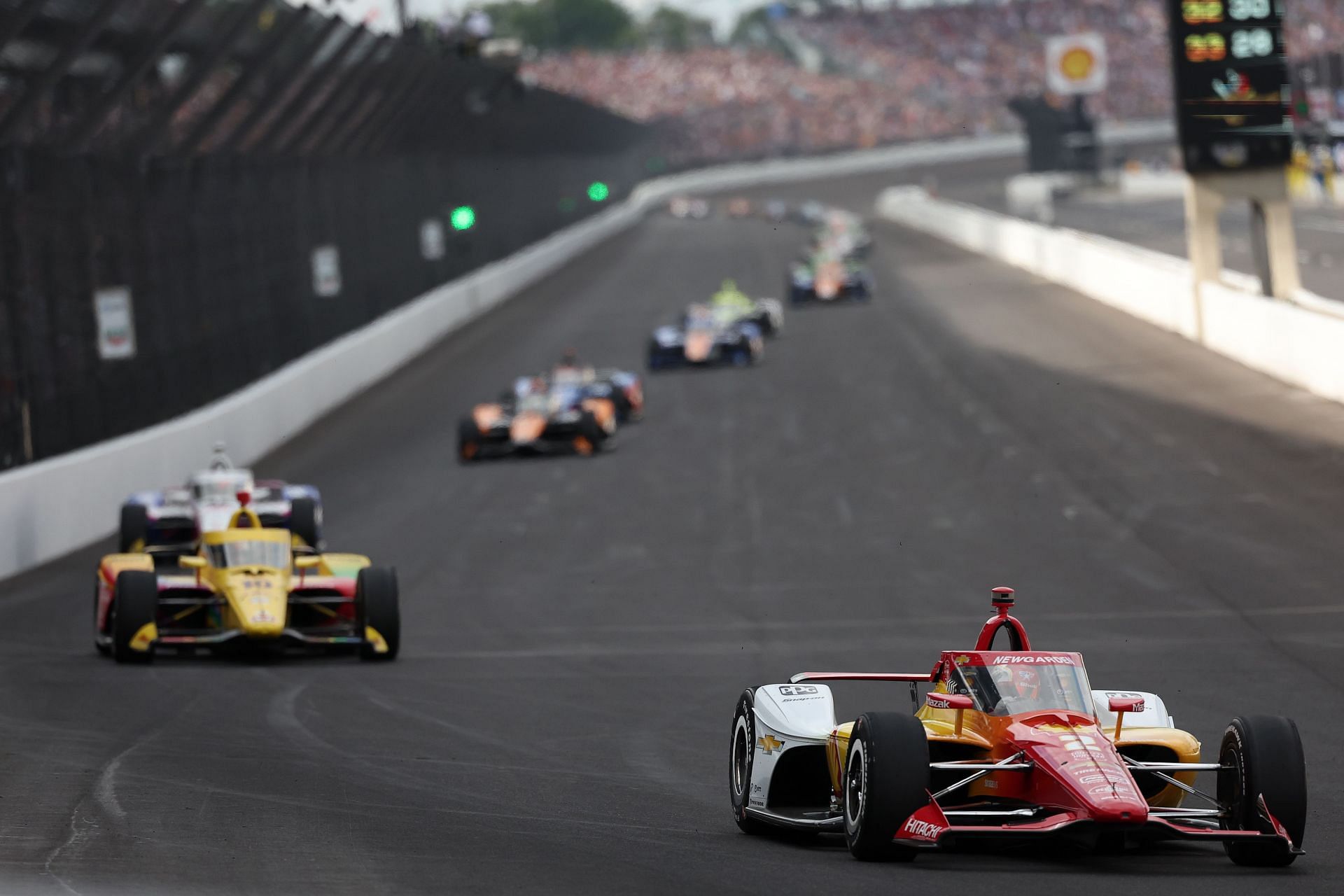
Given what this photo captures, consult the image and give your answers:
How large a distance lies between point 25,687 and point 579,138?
68.4 meters

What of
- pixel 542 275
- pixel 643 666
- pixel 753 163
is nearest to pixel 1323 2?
pixel 753 163

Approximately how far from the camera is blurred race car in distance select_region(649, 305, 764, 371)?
40.1m

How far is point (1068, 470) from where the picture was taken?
25.5 meters

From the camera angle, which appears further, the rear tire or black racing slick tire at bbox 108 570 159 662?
the rear tire

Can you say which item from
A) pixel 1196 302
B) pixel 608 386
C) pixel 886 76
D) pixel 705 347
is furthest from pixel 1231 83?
pixel 886 76

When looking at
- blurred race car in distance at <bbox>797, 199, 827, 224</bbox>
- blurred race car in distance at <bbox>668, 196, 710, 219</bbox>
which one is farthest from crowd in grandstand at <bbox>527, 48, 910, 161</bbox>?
blurred race car in distance at <bbox>797, 199, 827, 224</bbox>

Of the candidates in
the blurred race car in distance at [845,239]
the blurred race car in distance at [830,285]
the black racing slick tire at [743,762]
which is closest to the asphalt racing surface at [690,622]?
the black racing slick tire at [743,762]

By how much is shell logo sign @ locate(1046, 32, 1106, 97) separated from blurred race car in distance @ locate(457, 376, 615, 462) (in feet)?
195

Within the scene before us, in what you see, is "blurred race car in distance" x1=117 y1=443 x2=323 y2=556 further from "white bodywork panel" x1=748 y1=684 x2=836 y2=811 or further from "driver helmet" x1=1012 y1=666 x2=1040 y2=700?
"driver helmet" x1=1012 y1=666 x2=1040 y2=700

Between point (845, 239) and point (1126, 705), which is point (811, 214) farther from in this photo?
point (1126, 705)

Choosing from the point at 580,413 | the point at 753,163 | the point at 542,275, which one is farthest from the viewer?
the point at 753,163

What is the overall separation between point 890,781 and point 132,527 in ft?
45.7

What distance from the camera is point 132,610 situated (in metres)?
16.1

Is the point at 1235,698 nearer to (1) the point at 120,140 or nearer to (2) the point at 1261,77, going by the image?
(1) the point at 120,140
